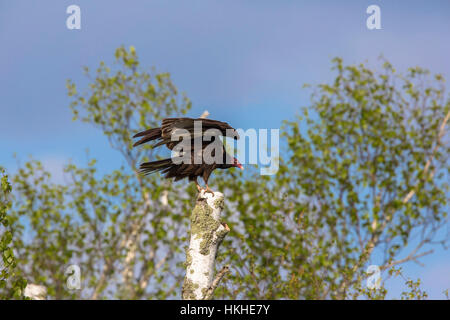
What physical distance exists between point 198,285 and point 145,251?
11481 millimetres

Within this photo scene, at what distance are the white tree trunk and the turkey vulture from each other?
11.9 inches

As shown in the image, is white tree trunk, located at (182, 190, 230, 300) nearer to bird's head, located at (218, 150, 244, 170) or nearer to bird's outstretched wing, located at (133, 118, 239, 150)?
bird's head, located at (218, 150, 244, 170)

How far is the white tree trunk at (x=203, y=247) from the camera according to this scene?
833 centimetres

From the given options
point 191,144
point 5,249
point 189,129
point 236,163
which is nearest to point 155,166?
point 191,144

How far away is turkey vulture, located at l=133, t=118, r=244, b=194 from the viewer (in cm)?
805

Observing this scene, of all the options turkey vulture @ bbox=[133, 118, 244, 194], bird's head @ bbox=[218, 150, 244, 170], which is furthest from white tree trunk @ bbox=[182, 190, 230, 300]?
bird's head @ bbox=[218, 150, 244, 170]

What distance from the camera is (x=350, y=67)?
65.6ft

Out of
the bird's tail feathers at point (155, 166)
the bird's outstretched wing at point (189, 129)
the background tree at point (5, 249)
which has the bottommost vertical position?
the background tree at point (5, 249)

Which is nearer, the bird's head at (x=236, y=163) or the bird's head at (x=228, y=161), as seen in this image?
the bird's head at (x=228, y=161)

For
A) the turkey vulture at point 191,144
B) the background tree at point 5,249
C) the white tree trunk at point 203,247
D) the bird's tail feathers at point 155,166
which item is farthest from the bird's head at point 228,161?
the background tree at point 5,249

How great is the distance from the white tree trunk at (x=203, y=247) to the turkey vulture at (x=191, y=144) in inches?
11.9

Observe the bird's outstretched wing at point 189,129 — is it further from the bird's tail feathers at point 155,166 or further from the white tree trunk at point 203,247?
the white tree trunk at point 203,247

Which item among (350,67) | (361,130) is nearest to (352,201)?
(361,130)

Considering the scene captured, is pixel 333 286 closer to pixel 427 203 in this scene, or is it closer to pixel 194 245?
pixel 427 203
